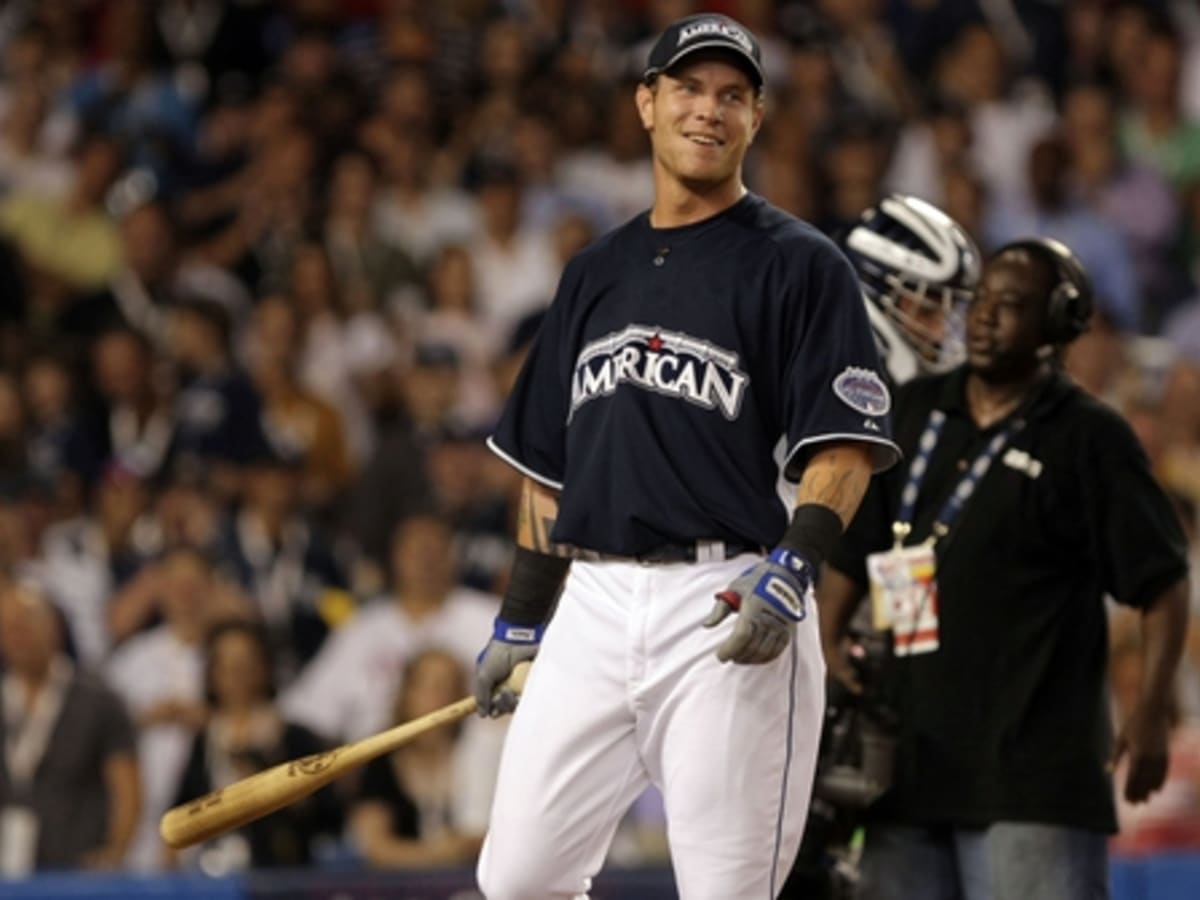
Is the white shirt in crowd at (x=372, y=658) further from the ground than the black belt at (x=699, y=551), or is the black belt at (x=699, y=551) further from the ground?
the black belt at (x=699, y=551)

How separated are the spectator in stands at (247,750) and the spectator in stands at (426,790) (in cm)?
20

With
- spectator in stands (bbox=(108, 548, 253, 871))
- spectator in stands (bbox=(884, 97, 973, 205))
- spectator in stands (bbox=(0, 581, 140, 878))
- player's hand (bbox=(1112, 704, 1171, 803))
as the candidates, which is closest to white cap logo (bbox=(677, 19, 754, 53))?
player's hand (bbox=(1112, 704, 1171, 803))

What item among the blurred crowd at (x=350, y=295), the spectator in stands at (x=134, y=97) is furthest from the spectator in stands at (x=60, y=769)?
the spectator in stands at (x=134, y=97)

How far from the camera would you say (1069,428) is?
5.84m

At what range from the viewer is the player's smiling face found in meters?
5.02

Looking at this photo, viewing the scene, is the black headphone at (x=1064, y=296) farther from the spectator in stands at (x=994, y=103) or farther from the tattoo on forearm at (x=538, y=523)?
the spectator in stands at (x=994, y=103)

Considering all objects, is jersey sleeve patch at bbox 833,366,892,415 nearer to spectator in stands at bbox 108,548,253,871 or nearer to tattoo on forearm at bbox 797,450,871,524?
tattoo on forearm at bbox 797,450,871,524

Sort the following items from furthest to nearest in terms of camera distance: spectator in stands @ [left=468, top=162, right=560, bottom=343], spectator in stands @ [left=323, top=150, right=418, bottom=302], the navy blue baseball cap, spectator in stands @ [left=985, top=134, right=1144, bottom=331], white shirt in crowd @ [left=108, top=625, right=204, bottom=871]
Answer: spectator in stands @ [left=323, top=150, right=418, bottom=302], spectator in stands @ [left=468, top=162, right=560, bottom=343], spectator in stands @ [left=985, top=134, right=1144, bottom=331], white shirt in crowd @ [left=108, top=625, right=204, bottom=871], the navy blue baseball cap

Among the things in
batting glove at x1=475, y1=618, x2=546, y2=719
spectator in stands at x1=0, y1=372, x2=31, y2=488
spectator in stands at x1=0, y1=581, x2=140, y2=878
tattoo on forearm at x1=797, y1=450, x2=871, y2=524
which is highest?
tattoo on forearm at x1=797, y1=450, x2=871, y2=524

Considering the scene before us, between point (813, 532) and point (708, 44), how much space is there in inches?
40.3

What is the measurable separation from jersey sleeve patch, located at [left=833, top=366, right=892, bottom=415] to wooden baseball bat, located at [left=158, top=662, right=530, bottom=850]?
1009 millimetres

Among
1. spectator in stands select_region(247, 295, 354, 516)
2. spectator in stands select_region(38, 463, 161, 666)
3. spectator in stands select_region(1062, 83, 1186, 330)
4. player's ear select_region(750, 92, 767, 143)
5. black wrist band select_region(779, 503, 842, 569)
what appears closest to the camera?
black wrist band select_region(779, 503, 842, 569)

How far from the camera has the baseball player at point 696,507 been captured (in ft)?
16.0

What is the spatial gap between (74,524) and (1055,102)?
17.4 ft
